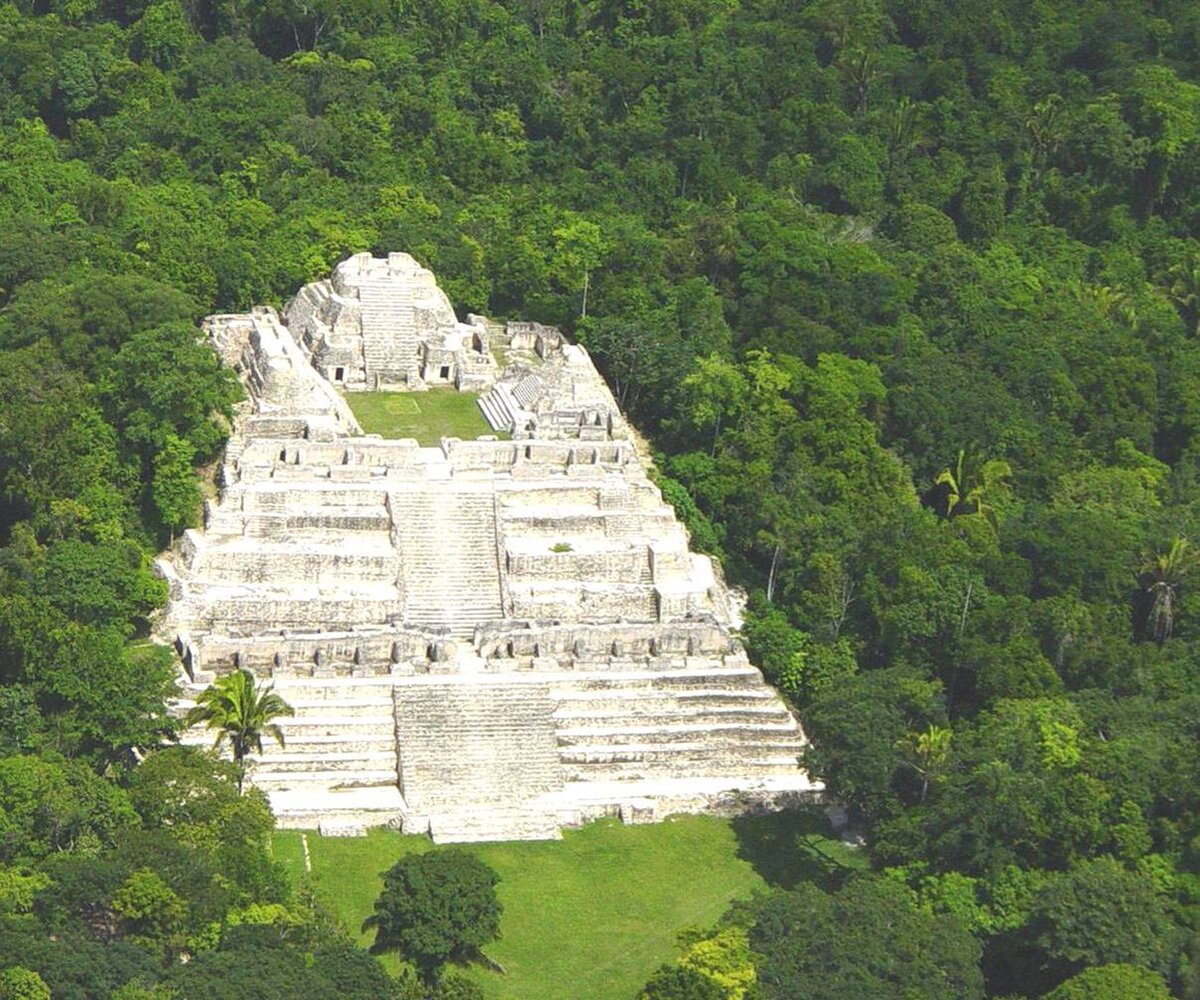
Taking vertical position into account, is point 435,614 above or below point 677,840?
above

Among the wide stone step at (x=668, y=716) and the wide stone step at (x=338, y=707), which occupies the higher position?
the wide stone step at (x=338, y=707)

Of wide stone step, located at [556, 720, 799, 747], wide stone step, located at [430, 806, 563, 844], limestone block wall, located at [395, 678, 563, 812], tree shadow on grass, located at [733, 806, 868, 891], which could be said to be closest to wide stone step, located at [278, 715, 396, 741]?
limestone block wall, located at [395, 678, 563, 812]

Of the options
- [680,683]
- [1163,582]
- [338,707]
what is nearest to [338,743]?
[338,707]

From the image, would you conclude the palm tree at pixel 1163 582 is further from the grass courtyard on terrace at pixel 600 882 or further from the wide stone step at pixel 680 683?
the grass courtyard on terrace at pixel 600 882

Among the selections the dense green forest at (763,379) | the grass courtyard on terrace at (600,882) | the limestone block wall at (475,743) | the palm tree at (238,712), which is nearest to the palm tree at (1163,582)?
the dense green forest at (763,379)

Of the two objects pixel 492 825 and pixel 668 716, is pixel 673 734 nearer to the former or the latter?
pixel 668 716

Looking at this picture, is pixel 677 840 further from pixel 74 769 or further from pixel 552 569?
pixel 74 769

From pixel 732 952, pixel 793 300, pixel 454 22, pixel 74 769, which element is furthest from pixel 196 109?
pixel 732 952
